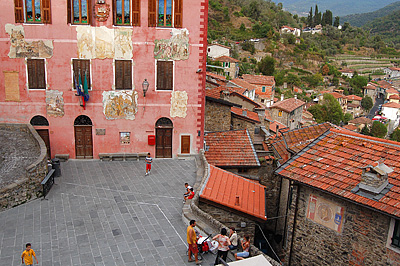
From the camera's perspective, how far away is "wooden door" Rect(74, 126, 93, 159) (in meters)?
18.6

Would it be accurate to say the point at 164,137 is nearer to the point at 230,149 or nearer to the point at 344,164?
the point at 230,149

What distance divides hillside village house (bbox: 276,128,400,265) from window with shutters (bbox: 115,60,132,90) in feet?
29.1

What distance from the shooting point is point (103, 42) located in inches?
706

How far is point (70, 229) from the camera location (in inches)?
472

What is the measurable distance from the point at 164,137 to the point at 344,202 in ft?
32.3

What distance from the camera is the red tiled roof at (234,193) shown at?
14539 mm

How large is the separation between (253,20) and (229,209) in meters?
116

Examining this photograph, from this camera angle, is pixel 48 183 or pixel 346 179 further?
pixel 48 183

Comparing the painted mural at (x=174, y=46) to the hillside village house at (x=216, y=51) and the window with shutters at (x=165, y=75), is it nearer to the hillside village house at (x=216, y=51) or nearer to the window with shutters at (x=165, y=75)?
the window with shutters at (x=165, y=75)

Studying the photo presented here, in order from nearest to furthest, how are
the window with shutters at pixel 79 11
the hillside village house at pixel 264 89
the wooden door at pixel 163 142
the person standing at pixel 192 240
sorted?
the person standing at pixel 192 240 → the window with shutters at pixel 79 11 → the wooden door at pixel 163 142 → the hillside village house at pixel 264 89

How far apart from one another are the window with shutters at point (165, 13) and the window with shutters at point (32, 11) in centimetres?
484

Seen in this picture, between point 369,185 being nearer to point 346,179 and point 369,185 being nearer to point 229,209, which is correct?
point 346,179

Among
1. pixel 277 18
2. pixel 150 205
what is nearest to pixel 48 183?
pixel 150 205

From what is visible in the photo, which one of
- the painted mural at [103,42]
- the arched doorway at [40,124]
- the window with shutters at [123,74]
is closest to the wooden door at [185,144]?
the window with shutters at [123,74]
